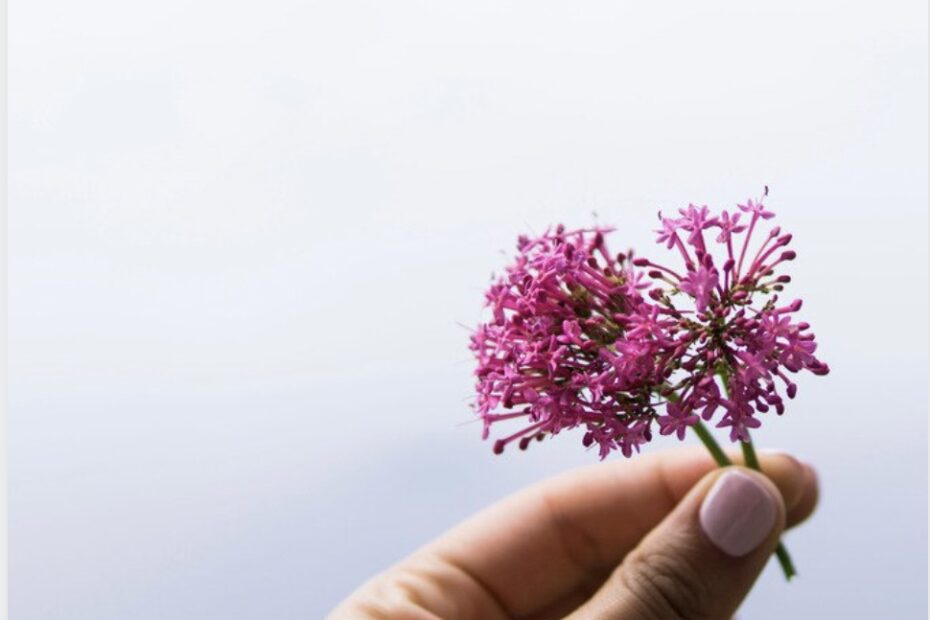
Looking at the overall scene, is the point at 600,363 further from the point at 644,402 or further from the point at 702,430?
the point at 702,430

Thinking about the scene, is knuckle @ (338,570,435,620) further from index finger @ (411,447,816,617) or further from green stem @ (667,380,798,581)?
green stem @ (667,380,798,581)

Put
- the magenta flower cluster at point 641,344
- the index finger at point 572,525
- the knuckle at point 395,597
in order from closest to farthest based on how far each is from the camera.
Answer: the magenta flower cluster at point 641,344, the knuckle at point 395,597, the index finger at point 572,525

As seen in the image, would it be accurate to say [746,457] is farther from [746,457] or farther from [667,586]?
[667,586]

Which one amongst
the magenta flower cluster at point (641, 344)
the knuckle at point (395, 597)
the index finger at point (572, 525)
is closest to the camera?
the magenta flower cluster at point (641, 344)

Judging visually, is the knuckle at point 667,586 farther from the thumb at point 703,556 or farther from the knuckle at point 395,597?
the knuckle at point 395,597

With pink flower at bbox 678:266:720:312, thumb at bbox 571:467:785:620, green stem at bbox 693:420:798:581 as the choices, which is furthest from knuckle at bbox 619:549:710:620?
pink flower at bbox 678:266:720:312

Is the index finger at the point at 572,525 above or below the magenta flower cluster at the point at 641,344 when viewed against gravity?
below

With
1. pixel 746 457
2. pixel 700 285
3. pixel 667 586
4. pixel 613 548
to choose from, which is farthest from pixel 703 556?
pixel 700 285

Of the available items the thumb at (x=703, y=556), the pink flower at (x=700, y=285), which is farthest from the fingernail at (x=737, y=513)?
the pink flower at (x=700, y=285)
